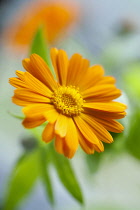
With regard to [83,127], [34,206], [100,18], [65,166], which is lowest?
[34,206]

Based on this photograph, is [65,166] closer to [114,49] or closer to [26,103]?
[26,103]

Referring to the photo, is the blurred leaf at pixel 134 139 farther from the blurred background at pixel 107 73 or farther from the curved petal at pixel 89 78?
the curved petal at pixel 89 78

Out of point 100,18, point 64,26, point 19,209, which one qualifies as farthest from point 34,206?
point 100,18

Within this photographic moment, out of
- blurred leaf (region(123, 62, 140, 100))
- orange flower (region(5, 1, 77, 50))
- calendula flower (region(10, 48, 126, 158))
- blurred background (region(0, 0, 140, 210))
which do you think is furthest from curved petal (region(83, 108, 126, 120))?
orange flower (region(5, 1, 77, 50))

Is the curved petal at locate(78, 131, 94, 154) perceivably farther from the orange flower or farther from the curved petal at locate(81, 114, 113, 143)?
the orange flower

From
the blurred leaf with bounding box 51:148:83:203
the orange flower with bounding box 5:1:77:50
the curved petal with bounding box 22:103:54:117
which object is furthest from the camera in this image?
the orange flower with bounding box 5:1:77:50

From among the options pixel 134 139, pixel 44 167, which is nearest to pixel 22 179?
pixel 44 167

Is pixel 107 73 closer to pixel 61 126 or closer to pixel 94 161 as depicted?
pixel 94 161

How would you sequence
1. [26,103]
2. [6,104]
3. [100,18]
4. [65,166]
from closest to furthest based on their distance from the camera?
[26,103] → [65,166] → [6,104] → [100,18]

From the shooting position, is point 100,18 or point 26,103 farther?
point 100,18
